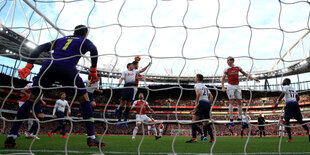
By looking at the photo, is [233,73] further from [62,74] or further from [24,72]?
[24,72]

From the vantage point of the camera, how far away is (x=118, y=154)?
287cm

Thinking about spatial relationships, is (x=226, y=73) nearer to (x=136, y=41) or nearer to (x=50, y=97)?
(x=136, y=41)

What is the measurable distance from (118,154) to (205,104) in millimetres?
3153

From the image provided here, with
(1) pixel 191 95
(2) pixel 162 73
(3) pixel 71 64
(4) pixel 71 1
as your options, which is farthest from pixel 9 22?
(1) pixel 191 95

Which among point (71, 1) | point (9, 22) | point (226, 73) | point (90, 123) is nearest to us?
point (90, 123)

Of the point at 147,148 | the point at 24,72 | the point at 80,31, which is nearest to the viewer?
the point at 24,72

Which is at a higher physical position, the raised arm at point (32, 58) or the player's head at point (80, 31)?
the player's head at point (80, 31)

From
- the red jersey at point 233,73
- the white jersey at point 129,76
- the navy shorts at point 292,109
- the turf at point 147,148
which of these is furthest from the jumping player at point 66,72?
the navy shorts at point 292,109

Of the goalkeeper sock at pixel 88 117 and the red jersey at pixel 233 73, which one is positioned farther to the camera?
the red jersey at pixel 233 73

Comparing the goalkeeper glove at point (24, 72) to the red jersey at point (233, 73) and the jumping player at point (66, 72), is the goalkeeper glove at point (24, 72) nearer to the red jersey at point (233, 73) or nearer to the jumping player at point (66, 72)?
the jumping player at point (66, 72)

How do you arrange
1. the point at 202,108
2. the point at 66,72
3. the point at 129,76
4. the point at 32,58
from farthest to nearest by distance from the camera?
1. the point at 129,76
2. the point at 202,108
3. the point at 32,58
4. the point at 66,72

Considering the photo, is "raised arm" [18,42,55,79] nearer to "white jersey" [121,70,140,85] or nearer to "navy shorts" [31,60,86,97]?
"navy shorts" [31,60,86,97]

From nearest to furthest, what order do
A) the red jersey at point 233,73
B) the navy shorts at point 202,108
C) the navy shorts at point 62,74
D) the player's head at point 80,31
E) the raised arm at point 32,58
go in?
1. the navy shorts at point 62,74
2. the raised arm at point 32,58
3. the player's head at point 80,31
4. the navy shorts at point 202,108
5. the red jersey at point 233,73

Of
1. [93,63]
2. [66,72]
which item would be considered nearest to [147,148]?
[93,63]
